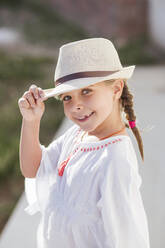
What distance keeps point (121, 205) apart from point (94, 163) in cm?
18

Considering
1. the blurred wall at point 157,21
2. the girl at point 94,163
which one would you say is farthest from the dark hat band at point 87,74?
the blurred wall at point 157,21

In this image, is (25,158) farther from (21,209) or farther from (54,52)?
(54,52)

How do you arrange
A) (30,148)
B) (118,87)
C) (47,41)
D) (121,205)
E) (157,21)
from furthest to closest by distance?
(47,41), (157,21), (30,148), (118,87), (121,205)

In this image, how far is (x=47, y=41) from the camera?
8.65 meters

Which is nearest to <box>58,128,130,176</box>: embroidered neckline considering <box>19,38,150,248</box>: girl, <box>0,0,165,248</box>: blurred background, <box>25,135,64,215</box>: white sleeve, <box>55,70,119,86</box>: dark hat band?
<box>19,38,150,248</box>: girl

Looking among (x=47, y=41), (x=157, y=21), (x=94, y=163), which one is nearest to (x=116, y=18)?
(x=157, y=21)

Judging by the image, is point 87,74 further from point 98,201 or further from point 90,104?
point 98,201

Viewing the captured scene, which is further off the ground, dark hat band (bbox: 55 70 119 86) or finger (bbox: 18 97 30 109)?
dark hat band (bbox: 55 70 119 86)

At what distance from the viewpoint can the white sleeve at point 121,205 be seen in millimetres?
1641

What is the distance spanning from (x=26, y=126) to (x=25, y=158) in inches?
6.0

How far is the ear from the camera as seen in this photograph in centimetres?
176

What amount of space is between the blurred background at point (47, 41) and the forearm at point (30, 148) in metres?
1.29

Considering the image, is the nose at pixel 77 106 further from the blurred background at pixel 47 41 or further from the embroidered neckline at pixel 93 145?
the blurred background at pixel 47 41

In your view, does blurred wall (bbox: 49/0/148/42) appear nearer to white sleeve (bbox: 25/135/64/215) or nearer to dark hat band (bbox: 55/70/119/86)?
white sleeve (bbox: 25/135/64/215)
